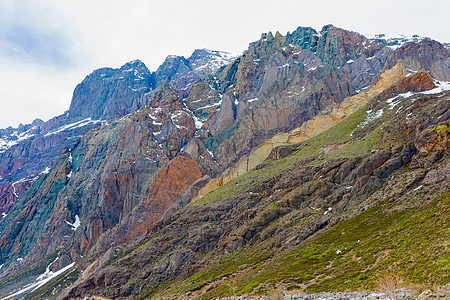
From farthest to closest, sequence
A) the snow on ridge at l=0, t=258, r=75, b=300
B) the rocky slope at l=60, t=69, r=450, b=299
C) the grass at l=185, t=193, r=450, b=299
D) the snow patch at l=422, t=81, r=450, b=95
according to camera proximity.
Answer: the snow on ridge at l=0, t=258, r=75, b=300
the snow patch at l=422, t=81, r=450, b=95
the rocky slope at l=60, t=69, r=450, b=299
the grass at l=185, t=193, r=450, b=299

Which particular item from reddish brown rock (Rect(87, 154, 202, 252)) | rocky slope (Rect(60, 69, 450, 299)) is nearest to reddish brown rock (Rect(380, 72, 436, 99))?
rocky slope (Rect(60, 69, 450, 299))

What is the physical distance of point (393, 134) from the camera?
3228 inches

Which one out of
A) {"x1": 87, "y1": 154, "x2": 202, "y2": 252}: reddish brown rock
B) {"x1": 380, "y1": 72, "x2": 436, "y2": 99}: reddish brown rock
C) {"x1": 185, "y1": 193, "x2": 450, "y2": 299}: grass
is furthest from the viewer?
{"x1": 87, "y1": 154, "x2": 202, "y2": 252}: reddish brown rock

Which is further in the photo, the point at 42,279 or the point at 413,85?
the point at 42,279

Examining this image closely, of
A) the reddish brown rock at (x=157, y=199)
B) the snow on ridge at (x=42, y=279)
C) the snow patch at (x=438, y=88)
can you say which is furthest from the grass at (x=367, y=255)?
the snow on ridge at (x=42, y=279)

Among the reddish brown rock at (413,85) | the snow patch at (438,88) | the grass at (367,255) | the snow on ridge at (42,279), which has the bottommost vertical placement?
the snow on ridge at (42,279)

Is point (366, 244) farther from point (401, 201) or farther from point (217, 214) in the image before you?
point (217, 214)

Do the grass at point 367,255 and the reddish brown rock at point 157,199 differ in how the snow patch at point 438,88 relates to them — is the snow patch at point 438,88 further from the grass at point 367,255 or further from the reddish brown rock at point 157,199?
the reddish brown rock at point 157,199

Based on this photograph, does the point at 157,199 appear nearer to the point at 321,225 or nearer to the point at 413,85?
the point at 321,225

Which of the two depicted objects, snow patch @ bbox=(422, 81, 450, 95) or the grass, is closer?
the grass

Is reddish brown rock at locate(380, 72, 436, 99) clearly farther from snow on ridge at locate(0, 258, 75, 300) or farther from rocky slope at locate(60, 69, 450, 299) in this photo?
snow on ridge at locate(0, 258, 75, 300)

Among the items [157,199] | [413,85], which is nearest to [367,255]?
[413,85]

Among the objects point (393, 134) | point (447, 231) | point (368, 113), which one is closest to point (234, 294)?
point (447, 231)

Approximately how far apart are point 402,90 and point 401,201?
3493 inches
